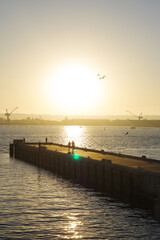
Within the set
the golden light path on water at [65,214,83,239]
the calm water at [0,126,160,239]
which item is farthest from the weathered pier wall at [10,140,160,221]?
the golden light path on water at [65,214,83,239]

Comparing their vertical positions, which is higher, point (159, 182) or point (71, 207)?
point (159, 182)

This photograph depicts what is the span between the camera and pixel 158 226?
88.3ft

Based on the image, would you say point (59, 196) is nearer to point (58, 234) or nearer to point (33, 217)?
point (33, 217)

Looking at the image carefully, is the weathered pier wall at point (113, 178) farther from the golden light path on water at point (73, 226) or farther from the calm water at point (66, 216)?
the golden light path on water at point (73, 226)

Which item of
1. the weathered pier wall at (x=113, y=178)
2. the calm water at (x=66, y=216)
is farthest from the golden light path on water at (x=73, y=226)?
the weathered pier wall at (x=113, y=178)

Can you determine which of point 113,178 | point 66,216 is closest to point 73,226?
point 66,216

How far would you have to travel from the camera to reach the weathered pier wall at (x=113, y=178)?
32.5m

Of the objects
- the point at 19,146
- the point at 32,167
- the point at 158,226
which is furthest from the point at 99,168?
the point at 19,146

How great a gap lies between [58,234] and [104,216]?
5701 mm

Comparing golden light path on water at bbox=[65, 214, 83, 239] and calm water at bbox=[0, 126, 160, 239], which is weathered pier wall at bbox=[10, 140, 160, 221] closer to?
calm water at bbox=[0, 126, 160, 239]

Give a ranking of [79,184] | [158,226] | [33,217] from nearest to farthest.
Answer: [158,226] < [33,217] < [79,184]

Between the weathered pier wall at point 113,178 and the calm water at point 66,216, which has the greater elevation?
the weathered pier wall at point 113,178

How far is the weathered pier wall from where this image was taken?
32.5 meters

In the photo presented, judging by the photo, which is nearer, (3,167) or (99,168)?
(99,168)
